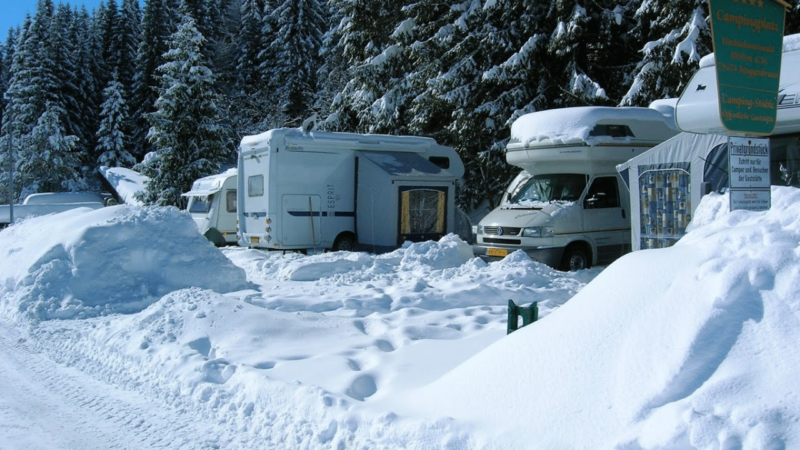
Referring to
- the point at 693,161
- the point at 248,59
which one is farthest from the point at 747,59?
the point at 248,59

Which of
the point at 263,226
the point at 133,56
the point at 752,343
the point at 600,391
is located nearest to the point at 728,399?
the point at 752,343

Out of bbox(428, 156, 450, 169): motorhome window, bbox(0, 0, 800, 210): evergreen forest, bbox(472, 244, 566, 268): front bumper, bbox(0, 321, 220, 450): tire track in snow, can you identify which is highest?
bbox(0, 0, 800, 210): evergreen forest

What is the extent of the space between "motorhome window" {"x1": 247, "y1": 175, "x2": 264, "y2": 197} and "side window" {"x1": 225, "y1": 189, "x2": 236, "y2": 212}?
4.12m

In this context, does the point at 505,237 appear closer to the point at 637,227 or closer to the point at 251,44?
the point at 637,227

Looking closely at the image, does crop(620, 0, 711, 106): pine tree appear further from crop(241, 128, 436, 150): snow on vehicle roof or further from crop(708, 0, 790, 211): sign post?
crop(708, 0, 790, 211): sign post

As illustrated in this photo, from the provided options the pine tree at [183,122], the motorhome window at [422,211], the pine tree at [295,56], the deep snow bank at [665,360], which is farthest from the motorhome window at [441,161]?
the pine tree at [295,56]

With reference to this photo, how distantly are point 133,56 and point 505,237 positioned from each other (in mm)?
47613

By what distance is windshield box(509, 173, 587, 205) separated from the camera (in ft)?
42.2

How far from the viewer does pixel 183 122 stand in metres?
31.3

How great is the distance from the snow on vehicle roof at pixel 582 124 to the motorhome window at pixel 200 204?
11.2 metres

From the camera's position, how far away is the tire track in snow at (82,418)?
4.79 m

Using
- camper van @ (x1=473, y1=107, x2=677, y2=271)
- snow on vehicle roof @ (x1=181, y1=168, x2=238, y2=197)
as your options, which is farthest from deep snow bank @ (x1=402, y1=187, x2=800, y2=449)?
snow on vehicle roof @ (x1=181, y1=168, x2=238, y2=197)

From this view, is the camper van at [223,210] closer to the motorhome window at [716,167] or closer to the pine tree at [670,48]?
the pine tree at [670,48]

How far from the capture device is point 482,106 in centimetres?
2036
